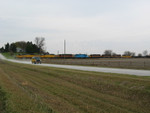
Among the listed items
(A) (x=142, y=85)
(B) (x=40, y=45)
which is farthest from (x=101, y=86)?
(B) (x=40, y=45)

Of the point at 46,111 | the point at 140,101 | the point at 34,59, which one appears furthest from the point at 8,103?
the point at 34,59

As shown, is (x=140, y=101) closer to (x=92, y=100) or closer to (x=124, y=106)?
(x=124, y=106)

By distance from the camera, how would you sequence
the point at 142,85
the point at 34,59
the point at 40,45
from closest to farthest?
the point at 142,85, the point at 34,59, the point at 40,45

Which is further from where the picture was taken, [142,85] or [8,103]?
[142,85]

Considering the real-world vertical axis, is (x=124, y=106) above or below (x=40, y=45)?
below

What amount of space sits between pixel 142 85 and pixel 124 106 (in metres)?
4.32

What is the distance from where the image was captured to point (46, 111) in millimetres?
7621

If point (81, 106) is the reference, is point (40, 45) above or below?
above

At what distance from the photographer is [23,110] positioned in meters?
7.62

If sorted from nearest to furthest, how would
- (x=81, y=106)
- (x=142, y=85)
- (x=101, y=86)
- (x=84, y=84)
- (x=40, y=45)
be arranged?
1. (x=81, y=106)
2. (x=142, y=85)
3. (x=101, y=86)
4. (x=84, y=84)
5. (x=40, y=45)

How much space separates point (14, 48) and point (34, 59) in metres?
139

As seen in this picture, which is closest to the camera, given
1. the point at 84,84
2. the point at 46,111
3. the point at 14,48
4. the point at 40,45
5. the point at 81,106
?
the point at 46,111

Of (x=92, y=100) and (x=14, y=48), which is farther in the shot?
(x=14, y=48)

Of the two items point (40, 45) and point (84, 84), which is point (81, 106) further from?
point (40, 45)
